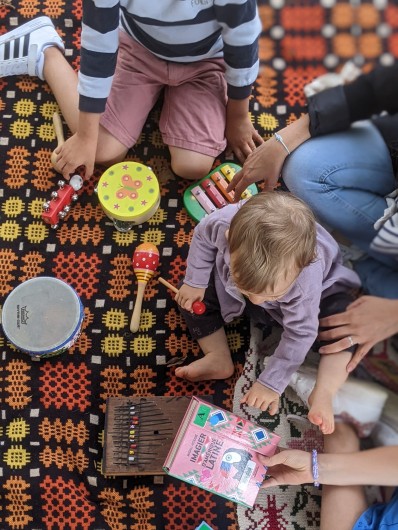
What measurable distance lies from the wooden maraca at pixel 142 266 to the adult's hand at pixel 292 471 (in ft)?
1.03

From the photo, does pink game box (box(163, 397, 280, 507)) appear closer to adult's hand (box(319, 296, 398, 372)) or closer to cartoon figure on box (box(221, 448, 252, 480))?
cartoon figure on box (box(221, 448, 252, 480))

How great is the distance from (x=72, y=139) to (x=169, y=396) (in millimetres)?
456

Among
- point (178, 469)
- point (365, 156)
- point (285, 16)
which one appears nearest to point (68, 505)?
point (178, 469)

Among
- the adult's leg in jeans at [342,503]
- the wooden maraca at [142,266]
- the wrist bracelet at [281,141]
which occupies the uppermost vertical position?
the wrist bracelet at [281,141]

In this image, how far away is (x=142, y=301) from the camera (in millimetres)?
1021

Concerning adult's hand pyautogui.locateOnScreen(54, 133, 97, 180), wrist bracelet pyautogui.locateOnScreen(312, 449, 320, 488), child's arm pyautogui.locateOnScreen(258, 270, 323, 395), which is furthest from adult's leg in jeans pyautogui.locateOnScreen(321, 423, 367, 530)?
adult's hand pyautogui.locateOnScreen(54, 133, 97, 180)

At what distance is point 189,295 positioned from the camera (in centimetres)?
94

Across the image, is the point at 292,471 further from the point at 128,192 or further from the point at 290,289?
the point at 128,192

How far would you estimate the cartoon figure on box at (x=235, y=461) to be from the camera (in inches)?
33.2

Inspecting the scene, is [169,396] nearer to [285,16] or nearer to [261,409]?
[261,409]

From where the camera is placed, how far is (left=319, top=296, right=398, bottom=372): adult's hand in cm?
91

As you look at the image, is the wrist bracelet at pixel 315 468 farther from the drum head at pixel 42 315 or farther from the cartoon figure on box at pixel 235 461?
the drum head at pixel 42 315

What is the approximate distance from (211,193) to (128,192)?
0.14 m

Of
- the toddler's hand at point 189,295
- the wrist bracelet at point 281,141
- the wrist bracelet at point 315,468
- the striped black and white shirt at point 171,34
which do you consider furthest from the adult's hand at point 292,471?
the striped black and white shirt at point 171,34
